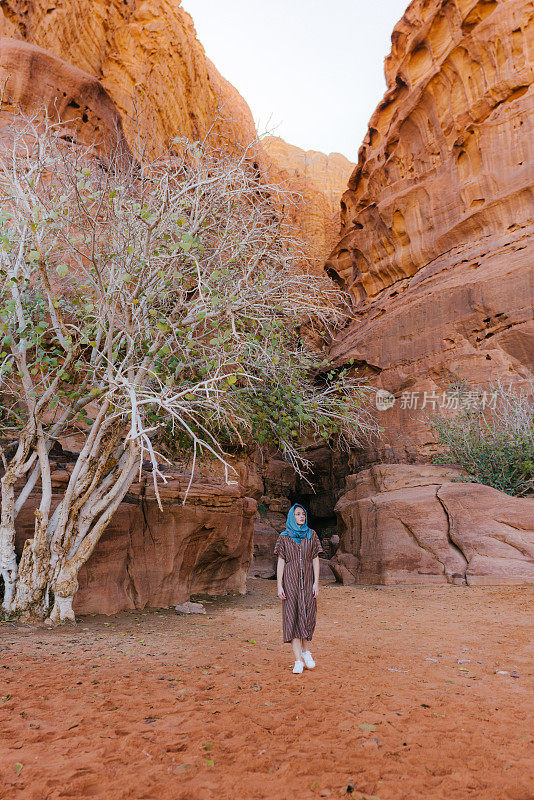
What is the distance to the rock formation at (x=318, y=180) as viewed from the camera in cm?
3866

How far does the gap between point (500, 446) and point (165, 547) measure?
9784 millimetres

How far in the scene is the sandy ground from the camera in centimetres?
244

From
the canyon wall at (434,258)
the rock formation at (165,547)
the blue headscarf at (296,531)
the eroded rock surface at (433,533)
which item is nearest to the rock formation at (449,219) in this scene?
the canyon wall at (434,258)

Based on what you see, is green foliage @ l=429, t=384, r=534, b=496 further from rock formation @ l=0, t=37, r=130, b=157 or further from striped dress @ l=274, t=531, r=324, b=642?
rock formation @ l=0, t=37, r=130, b=157

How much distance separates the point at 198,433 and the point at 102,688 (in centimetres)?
642

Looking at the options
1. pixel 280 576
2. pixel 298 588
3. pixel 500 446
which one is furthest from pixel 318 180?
pixel 298 588

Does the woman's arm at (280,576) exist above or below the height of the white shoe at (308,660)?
above

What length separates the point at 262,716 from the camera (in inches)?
133

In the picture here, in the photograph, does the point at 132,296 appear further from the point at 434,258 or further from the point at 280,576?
the point at 434,258

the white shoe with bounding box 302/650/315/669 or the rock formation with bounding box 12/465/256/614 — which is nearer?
the white shoe with bounding box 302/650/315/669

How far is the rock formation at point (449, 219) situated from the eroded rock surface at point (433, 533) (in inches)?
209

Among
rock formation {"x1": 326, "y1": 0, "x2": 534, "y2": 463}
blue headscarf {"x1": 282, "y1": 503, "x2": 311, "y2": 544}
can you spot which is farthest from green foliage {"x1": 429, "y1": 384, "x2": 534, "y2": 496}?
blue headscarf {"x1": 282, "y1": 503, "x2": 311, "y2": 544}

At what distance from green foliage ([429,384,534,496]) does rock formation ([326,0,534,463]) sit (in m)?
2.96

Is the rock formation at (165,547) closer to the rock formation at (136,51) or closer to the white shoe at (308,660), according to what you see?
the white shoe at (308,660)
